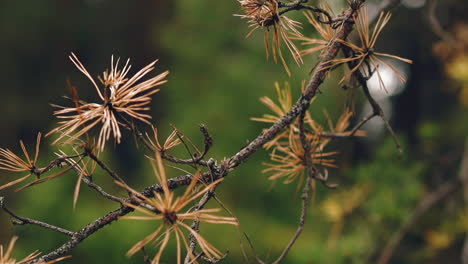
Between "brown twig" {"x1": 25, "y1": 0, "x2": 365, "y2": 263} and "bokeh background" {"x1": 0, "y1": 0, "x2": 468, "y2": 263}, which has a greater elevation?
"bokeh background" {"x1": 0, "y1": 0, "x2": 468, "y2": 263}

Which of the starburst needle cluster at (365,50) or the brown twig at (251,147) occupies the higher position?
the starburst needle cluster at (365,50)

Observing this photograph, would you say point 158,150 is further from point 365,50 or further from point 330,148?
point 330,148

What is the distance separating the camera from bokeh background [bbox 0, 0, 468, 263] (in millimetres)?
1438

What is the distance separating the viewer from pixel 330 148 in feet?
7.88

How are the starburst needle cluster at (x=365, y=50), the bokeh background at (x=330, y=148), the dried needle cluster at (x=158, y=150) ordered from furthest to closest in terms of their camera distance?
1. the bokeh background at (x=330, y=148)
2. the starburst needle cluster at (x=365, y=50)
3. the dried needle cluster at (x=158, y=150)

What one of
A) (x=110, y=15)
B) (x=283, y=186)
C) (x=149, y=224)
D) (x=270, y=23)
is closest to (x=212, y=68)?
(x=283, y=186)

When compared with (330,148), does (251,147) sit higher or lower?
lower

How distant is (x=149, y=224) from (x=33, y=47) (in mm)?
3657

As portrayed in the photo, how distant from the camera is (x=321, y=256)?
4.51ft

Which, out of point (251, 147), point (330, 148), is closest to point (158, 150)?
point (251, 147)

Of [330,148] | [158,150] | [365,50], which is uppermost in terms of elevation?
[330,148]

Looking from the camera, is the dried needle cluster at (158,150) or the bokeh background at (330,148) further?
the bokeh background at (330,148)

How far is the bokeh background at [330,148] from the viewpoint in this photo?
1438 millimetres

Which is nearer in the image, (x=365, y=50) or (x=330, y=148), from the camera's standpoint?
(x=365, y=50)
